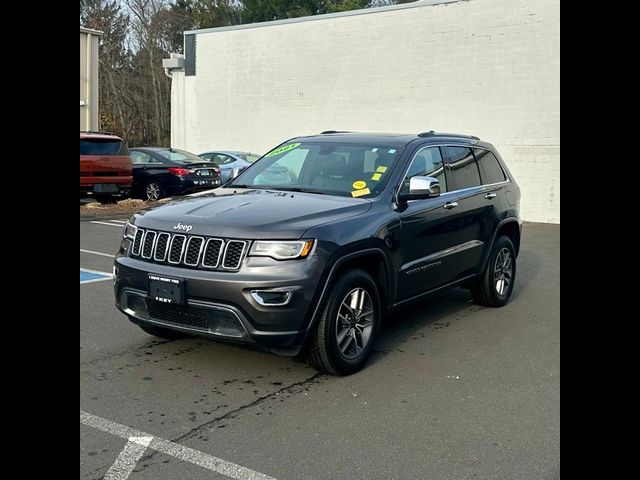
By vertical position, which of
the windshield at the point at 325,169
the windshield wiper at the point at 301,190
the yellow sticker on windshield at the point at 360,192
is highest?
the windshield at the point at 325,169

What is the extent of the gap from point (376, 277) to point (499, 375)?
1.17 metres

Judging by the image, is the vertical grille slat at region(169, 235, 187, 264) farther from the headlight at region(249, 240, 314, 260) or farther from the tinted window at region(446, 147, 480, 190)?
the tinted window at region(446, 147, 480, 190)

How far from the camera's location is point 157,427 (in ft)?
13.8

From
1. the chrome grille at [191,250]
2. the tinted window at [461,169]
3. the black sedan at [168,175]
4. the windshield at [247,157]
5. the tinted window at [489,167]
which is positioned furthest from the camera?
the windshield at [247,157]

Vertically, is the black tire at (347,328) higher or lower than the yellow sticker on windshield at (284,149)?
lower

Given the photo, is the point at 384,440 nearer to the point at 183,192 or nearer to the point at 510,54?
the point at 183,192

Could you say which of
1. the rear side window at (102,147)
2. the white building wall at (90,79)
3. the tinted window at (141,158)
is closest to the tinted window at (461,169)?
the rear side window at (102,147)

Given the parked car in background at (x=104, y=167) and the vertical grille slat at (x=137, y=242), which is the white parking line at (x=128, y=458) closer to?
the vertical grille slat at (x=137, y=242)

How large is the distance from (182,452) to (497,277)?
461cm

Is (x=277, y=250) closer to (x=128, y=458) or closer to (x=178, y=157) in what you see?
(x=128, y=458)

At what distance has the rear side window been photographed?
617 inches

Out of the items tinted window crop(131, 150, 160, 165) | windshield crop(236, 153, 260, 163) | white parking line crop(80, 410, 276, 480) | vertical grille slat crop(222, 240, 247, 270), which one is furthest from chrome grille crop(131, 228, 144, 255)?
windshield crop(236, 153, 260, 163)

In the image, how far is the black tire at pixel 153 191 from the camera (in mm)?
17723
